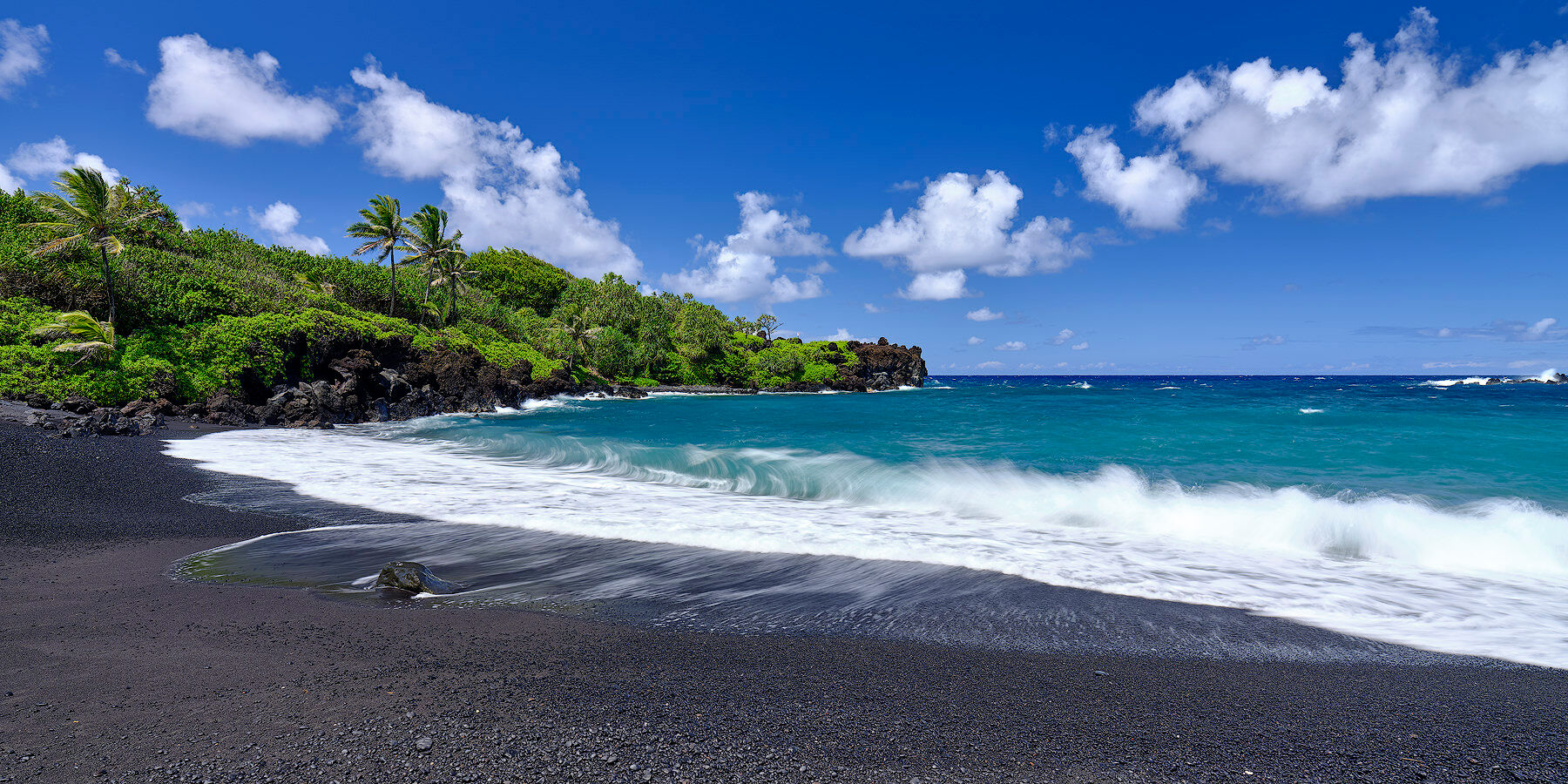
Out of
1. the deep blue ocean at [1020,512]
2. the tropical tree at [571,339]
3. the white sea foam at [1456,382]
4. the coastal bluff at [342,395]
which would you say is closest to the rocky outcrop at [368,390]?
the coastal bluff at [342,395]

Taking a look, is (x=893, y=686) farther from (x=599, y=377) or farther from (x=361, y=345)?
(x=599, y=377)

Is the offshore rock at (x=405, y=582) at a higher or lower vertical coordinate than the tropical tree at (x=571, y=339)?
lower

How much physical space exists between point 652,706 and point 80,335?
32.3m

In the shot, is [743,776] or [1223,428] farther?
[1223,428]

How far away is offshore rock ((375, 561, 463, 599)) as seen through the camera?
5801 mm

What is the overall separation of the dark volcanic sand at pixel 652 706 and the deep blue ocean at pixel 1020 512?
120 cm

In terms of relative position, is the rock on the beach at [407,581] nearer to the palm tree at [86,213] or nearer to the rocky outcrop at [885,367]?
the palm tree at [86,213]

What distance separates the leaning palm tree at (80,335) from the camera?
21.4m

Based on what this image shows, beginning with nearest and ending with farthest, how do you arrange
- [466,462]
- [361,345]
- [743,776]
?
1. [743,776]
2. [466,462]
3. [361,345]

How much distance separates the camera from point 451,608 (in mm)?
5473

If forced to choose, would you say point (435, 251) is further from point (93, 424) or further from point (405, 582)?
point (405, 582)

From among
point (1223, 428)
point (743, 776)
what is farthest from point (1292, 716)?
point (1223, 428)

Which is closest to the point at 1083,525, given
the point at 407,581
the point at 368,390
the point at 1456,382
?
the point at 407,581

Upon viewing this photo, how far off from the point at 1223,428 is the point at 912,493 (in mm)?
21869
